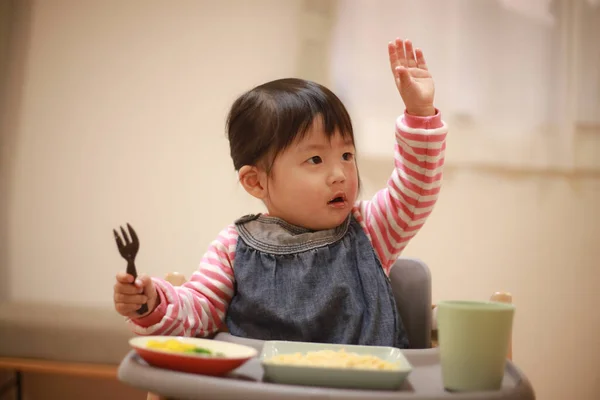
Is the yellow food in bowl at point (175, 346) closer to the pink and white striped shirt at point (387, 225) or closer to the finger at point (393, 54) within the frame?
the pink and white striped shirt at point (387, 225)

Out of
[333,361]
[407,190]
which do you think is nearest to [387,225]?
[407,190]

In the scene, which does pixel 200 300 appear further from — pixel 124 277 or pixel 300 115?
pixel 300 115

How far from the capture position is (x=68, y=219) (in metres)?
2.21

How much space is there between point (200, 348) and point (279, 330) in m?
0.30

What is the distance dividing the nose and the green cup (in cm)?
46

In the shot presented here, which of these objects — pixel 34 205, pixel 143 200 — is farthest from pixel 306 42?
pixel 34 205

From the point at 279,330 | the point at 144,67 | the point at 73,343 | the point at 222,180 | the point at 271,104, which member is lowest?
the point at 73,343

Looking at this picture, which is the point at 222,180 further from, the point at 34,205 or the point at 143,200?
the point at 34,205

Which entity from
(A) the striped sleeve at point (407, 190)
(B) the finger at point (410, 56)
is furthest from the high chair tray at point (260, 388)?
(B) the finger at point (410, 56)

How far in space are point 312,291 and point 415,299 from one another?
0.22 m

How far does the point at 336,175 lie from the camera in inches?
40.7

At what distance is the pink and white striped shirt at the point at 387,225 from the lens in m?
0.98

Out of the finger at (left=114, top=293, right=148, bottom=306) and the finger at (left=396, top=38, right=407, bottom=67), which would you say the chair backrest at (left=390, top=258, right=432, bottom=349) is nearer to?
the finger at (left=396, top=38, right=407, bottom=67)

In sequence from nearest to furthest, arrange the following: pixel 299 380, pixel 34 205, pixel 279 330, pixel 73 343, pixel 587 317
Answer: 1. pixel 299 380
2. pixel 279 330
3. pixel 587 317
4. pixel 73 343
5. pixel 34 205
